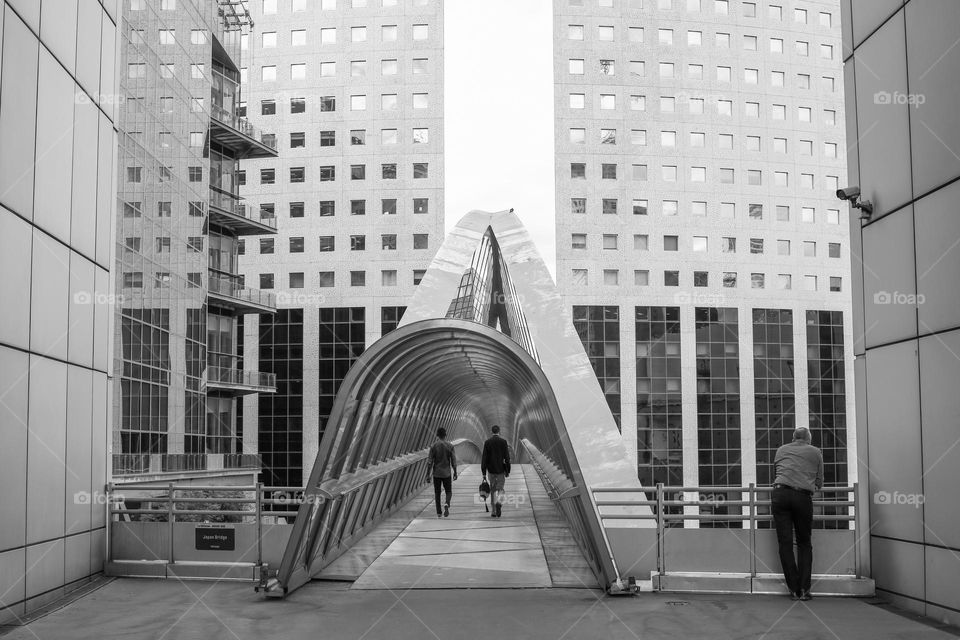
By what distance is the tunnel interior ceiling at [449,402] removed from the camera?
977 centimetres

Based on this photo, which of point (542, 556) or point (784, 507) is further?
point (542, 556)

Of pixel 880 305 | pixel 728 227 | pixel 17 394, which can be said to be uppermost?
pixel 728 227

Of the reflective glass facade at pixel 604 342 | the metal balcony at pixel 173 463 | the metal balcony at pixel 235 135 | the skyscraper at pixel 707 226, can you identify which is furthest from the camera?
the skyscraper at pixel 707 226

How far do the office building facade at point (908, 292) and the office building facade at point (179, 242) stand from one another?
2187cm

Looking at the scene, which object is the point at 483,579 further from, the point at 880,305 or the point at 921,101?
the point at 921,101

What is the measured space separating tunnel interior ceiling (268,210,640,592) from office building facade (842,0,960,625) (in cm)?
276

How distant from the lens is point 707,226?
57188mm

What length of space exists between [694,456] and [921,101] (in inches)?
1893

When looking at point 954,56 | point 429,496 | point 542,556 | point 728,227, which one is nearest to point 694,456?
point 728,227

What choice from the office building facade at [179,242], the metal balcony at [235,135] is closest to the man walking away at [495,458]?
the office building facade at [179,242]

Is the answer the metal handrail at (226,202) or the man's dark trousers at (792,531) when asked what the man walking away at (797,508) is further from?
the metal handrail at (226,202)

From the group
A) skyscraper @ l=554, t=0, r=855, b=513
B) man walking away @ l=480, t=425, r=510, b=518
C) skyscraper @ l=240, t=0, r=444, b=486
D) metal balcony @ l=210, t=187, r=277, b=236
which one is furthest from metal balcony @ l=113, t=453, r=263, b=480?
skyscraper @ l=554, t=0, r=855, b=513

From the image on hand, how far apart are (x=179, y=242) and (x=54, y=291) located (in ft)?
79.9

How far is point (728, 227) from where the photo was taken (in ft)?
188
